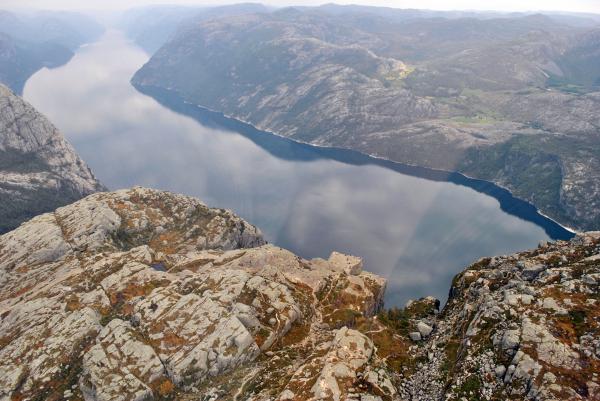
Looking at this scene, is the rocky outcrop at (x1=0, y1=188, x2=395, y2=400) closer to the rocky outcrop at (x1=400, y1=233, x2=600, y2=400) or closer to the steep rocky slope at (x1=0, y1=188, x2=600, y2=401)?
the steep rocky slope at (x1=0, y1=188, x2=600, y2=401)

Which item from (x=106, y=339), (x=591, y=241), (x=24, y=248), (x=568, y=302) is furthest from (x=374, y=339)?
(x=24, y=248)

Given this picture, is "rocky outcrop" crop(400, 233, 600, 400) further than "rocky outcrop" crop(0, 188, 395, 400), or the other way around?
"rocky outcrop" crop(0, 188, 395, 400)

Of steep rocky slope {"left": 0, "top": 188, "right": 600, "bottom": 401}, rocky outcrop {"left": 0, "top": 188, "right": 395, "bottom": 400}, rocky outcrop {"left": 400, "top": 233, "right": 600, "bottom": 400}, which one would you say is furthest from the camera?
rocky outcrop {"left": 0, "top": 188, "right": 395, "bottom": 400}

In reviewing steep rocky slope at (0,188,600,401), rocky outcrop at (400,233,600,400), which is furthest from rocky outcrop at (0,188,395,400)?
rocky outcrop at (400,233,600,400)

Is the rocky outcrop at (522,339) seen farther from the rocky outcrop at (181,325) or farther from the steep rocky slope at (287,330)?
the rocky outcrop at (181,325)

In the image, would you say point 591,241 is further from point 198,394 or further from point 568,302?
point 198,394

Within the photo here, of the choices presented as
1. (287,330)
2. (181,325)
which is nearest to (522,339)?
(287,330)

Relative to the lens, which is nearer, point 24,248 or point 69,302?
point 69,302
